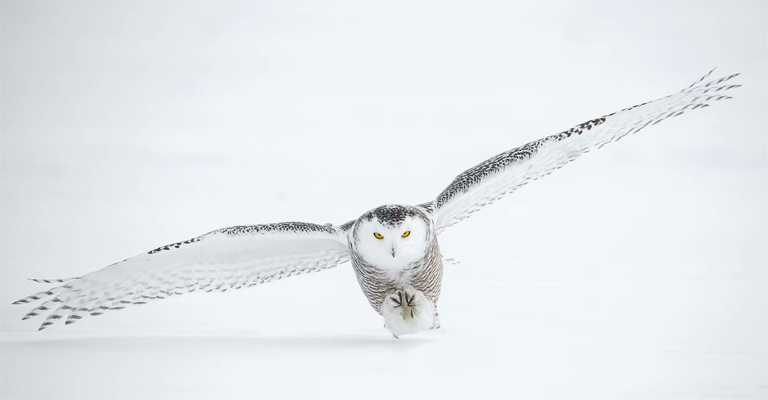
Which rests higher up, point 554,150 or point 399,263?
point 554,150

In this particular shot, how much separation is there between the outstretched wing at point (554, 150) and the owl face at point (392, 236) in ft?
1.71

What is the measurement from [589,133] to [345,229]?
181 cm

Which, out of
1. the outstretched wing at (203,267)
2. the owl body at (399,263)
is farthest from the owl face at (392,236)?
the outstretched wing at (203,267)

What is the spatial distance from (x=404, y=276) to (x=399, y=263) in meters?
0.17

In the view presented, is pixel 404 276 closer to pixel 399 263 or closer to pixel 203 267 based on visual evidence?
pixel 399 263

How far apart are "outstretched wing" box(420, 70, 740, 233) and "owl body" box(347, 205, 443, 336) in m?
0.35

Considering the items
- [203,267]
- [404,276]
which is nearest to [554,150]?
[404,276]

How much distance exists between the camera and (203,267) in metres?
5.20

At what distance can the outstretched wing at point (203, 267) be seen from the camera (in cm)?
474

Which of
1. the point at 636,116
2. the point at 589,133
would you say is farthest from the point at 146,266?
the point at 636,116

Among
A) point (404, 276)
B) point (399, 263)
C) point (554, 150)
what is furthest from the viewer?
point (554, 150)

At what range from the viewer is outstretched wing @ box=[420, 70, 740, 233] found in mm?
4957

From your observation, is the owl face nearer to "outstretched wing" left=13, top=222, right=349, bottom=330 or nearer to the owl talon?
the owl talon

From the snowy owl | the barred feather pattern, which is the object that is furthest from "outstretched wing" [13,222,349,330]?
the barred feather pattern
